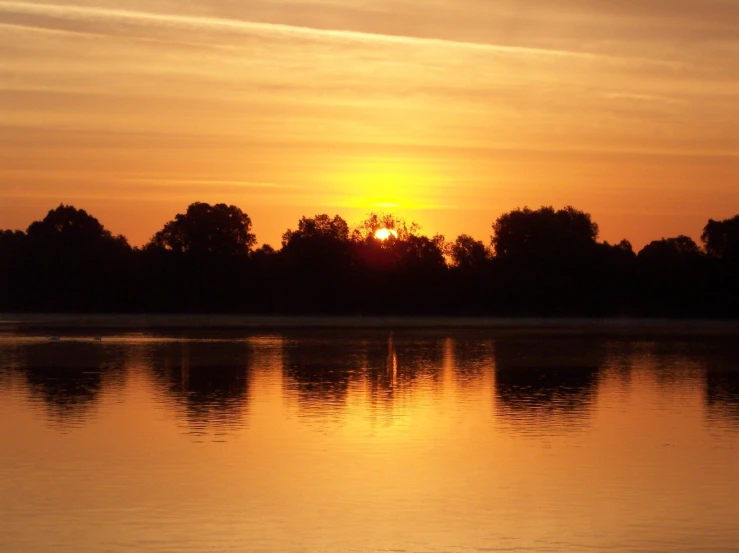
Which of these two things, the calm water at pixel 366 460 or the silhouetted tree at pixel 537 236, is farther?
the silhouetted tree at pixel 537 236

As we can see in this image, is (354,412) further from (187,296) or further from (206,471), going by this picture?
(187,296)

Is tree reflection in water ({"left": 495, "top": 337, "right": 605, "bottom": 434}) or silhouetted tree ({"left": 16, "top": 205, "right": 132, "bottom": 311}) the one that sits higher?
silhouetted tree ({"left": 16, "top": 205, "right": 132, "bottom": 311})

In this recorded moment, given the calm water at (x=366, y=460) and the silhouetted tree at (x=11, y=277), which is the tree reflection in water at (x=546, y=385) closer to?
the calm water at (x=366, y=460)

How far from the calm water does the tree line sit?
7441cm

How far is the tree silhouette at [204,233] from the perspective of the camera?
122000 millimetres

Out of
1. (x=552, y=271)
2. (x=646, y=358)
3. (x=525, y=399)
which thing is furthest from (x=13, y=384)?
(x=552, y=271)

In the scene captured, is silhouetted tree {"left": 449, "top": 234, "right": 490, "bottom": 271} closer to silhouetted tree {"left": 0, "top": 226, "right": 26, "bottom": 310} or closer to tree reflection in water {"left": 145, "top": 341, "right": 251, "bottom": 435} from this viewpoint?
silhouetted tree {"left": 0, "top": 226, "right": 26, "bottom": 310}

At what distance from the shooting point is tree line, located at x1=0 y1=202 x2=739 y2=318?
357ft

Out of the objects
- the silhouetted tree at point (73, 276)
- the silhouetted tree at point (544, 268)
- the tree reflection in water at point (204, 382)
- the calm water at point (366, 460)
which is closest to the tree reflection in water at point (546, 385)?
the calm water at point (366, 460)

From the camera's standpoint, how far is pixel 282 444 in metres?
19.3

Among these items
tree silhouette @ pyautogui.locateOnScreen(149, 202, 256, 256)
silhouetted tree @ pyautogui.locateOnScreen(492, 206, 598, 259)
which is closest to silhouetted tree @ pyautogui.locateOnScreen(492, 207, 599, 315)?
silhouetted tree @ pyautogui.locateOnScreen(492, 206, 598, 259)

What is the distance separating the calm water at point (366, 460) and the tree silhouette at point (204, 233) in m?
86.7

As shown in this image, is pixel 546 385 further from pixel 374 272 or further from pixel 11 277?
pixel 11 277

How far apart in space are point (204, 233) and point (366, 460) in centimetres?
10615
